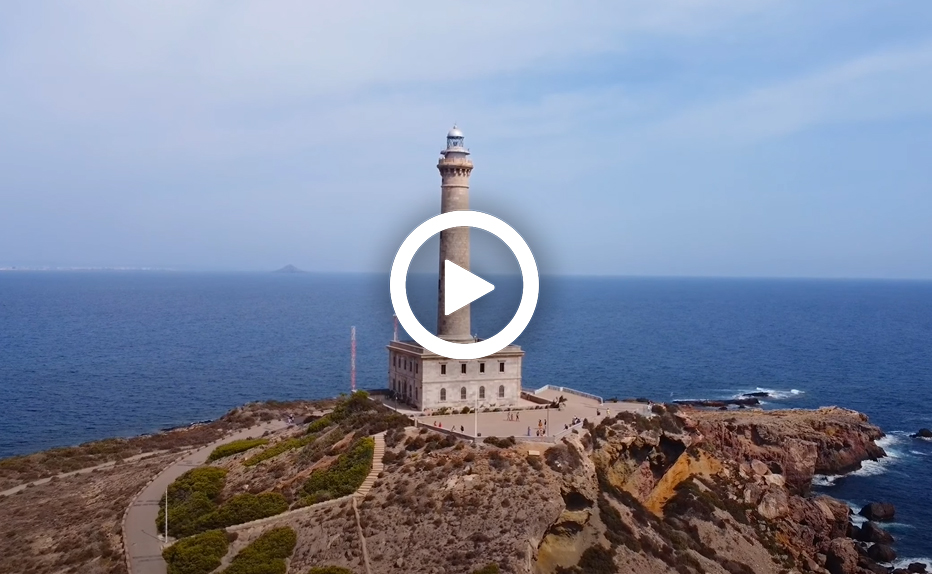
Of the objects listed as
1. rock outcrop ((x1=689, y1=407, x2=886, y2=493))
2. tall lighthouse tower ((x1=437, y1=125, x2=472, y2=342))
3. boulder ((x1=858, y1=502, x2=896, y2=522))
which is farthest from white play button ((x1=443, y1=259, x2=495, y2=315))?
boulder ((x1=858, y1=502, x2=896, y2=522))

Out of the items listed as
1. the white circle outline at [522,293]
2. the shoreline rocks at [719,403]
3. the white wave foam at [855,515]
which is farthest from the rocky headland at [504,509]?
the shoreline rocks at [719,403]

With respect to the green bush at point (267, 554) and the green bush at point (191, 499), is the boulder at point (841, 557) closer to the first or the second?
the green bush at point (267, 554)

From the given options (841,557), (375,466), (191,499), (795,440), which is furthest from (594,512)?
(795,440)

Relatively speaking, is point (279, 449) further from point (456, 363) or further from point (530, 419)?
point (530, 419)

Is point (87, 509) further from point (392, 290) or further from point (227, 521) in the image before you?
point (392, 290)

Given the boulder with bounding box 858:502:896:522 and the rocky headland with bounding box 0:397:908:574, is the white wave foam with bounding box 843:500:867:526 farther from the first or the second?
the rocky headland with bounding box 0:397:908:574

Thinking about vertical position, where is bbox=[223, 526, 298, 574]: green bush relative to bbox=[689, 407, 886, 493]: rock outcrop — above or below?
above
